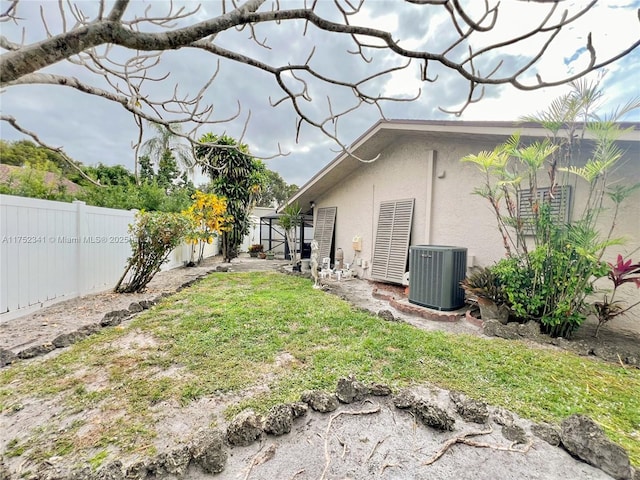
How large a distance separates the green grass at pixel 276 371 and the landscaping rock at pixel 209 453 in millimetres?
414

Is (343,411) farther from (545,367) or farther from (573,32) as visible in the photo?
(573,32)

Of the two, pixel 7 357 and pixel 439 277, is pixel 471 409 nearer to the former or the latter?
pixel 439 277

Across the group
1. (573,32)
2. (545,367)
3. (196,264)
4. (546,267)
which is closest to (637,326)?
(546,267)

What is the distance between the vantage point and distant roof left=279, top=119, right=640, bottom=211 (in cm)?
457

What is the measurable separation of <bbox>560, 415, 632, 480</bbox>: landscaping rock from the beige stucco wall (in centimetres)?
360

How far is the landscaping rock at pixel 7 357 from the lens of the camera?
9.20ft

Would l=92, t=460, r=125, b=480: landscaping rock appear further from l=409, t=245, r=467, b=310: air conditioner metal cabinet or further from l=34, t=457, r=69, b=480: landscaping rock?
l=409, t=245, r=467, b=310: air conditioner metal cabinet

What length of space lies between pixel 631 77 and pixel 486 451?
4.43 m

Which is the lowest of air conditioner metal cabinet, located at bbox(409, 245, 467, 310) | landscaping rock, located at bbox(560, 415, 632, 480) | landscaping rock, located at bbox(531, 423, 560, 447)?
landscaping rock, located at bbox(531, 423, 560, 447)

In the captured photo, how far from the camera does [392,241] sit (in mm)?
7621

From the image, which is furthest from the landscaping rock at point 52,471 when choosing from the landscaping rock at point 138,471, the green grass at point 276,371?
the landscaping rock at point 138,471

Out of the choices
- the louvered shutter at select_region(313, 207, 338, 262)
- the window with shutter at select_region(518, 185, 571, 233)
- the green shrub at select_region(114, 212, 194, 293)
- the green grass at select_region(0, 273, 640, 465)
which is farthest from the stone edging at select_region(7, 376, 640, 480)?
the louvered shutter at select_region(313, 207, 338, 262)

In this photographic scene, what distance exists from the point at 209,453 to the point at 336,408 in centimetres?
97

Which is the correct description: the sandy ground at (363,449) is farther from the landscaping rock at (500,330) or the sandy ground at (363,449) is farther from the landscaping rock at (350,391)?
the landscaping rock at (500,330)
